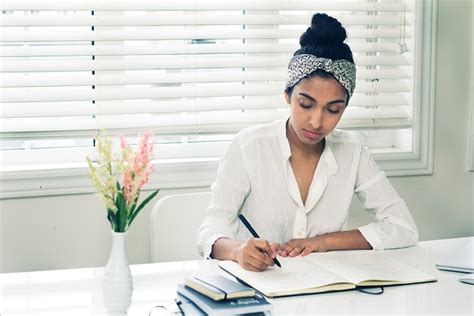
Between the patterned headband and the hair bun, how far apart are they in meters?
0.06

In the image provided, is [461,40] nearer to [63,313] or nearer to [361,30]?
[361,30]

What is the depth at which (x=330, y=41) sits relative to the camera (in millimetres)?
Answer: 2061

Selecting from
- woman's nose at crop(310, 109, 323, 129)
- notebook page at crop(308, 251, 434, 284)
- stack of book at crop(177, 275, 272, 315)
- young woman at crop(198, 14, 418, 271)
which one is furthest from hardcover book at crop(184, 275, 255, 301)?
woman's nose at crop(310, 109, 323, 129)

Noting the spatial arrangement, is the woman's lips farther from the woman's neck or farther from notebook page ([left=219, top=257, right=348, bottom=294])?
notebook page ([left=219, top=257, right=348, bottom=294])

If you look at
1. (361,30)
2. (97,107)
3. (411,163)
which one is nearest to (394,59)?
(361,30)

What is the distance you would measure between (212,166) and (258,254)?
2.95 feet

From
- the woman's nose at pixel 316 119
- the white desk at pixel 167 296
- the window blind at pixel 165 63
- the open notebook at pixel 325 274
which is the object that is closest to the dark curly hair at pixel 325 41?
the woman's nose at pixel 316 119

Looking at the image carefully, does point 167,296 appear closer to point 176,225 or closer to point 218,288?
point 218,288

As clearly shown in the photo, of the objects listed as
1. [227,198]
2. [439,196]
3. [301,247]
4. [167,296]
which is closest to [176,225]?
[227,198]

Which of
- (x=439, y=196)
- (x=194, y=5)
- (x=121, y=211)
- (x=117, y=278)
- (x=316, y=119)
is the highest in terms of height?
(x=194, y=5)

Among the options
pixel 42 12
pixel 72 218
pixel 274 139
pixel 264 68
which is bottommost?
pixel 72 218

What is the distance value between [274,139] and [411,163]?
79 centimetres

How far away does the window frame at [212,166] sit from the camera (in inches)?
91.6

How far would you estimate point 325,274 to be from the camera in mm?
1624
